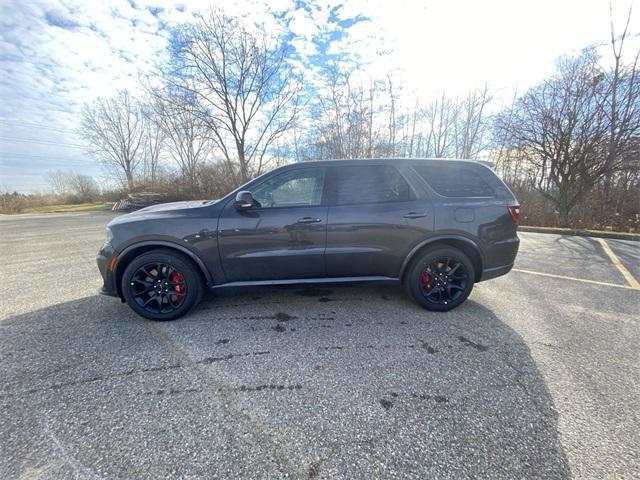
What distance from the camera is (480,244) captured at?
324cm

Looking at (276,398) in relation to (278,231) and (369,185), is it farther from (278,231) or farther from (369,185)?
(369,185)

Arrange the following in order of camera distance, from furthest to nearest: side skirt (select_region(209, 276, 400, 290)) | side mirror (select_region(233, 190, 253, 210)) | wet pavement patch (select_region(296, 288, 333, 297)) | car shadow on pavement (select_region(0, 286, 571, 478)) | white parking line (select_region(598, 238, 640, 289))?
1. white parking line (select_region(598, 238, 640, 289))
2. wet pavement patch (select_region(296, 288, 333, 297))
3. side skirt (select_region(209, 276, 400, 290))
4. side mirror (select_region(233, 190, 253, 210))
5. car shadow on pavement (select_region(0, 286, 571, 478))

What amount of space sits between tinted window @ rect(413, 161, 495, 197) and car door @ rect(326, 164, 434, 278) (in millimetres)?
260

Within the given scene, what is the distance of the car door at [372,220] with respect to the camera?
3094 mm

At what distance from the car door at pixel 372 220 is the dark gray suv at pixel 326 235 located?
0.01 m

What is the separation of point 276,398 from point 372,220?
2042 mm

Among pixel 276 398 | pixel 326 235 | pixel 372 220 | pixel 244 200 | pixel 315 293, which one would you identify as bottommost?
pixel 276 398

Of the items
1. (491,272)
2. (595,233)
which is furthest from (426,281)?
(595,233)

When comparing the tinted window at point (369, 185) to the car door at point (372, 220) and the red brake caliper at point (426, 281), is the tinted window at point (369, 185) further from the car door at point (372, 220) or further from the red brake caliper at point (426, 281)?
the red brake caliper at point (426, 281)

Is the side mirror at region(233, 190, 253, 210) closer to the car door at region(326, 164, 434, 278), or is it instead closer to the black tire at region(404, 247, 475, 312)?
the car door at region(326, 164, 434, 278)

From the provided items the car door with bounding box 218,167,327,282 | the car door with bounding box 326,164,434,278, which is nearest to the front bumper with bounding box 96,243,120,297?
the car door with bounding box 218,167,327,282

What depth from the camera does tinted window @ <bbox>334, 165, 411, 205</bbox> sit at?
3.16 m

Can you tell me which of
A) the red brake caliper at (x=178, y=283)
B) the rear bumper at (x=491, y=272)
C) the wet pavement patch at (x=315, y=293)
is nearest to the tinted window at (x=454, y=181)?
the rear bumper at (x=491, y=272)

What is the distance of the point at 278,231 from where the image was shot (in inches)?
119
